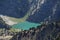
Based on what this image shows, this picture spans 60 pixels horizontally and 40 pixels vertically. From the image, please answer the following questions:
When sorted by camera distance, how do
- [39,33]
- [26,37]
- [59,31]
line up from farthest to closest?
[26,37]
[39,33]
[59,31]

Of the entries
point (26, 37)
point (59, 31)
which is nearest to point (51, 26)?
point (59, 31)

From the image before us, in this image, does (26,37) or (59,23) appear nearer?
(59,23)

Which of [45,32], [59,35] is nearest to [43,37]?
[45,32]

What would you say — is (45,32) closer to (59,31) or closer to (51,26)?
(51,26)

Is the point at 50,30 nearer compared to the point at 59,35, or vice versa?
the point at 59,35

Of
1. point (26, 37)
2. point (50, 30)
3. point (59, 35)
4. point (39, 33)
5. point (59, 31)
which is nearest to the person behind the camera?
point (59, 35)

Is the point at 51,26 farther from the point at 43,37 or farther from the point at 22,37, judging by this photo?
the point at 22,37

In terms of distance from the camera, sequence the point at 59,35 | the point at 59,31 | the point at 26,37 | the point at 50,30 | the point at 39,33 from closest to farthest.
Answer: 1. the point at 59,35
2. the point at 59,31
3. the point at 50,30
4. the point at 39,33
5. the point at 26,37

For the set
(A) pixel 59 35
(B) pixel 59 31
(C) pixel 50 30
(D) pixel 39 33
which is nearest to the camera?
(A) pixel 59 35

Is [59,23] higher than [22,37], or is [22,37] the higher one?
[59,23]
